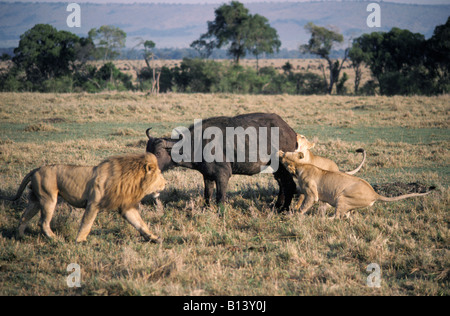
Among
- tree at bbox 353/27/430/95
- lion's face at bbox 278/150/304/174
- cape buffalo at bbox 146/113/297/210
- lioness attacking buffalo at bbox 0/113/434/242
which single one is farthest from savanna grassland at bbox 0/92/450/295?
tree at bbox 353/27/430/95

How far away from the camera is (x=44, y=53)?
43312mm

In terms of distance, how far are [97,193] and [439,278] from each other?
4.65 m

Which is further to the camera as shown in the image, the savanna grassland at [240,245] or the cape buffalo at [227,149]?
the cape buffalo at [227,149]

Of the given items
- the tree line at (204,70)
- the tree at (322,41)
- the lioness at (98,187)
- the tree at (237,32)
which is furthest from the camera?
the tree at (237,32)

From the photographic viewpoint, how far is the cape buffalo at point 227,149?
24.0ft

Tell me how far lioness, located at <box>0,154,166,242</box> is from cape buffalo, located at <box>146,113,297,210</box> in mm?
1422

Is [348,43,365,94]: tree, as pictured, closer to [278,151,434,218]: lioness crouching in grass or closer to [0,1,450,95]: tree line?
[0,1,450,95]: tree line

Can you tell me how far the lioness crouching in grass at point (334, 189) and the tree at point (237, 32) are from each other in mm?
51232

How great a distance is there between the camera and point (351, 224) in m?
6.79

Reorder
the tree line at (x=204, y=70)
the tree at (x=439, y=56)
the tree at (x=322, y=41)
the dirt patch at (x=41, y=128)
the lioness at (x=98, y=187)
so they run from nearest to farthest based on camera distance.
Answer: the lioness at (x=98, y=187)
the dirt patch at (x=41, y=128)
the tree at (x=439, y=56)
the tree line at (x=204, y=70)
the tree at (x=322, y=41)

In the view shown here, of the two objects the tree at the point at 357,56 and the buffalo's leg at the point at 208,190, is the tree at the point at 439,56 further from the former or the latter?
the buffalo's leg at the point at 208,190

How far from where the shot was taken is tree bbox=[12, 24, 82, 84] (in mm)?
42688

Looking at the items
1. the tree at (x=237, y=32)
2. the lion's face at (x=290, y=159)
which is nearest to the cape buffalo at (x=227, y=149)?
the lion's face at (x=290, y=159)

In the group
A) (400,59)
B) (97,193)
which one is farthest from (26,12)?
(97,193)
